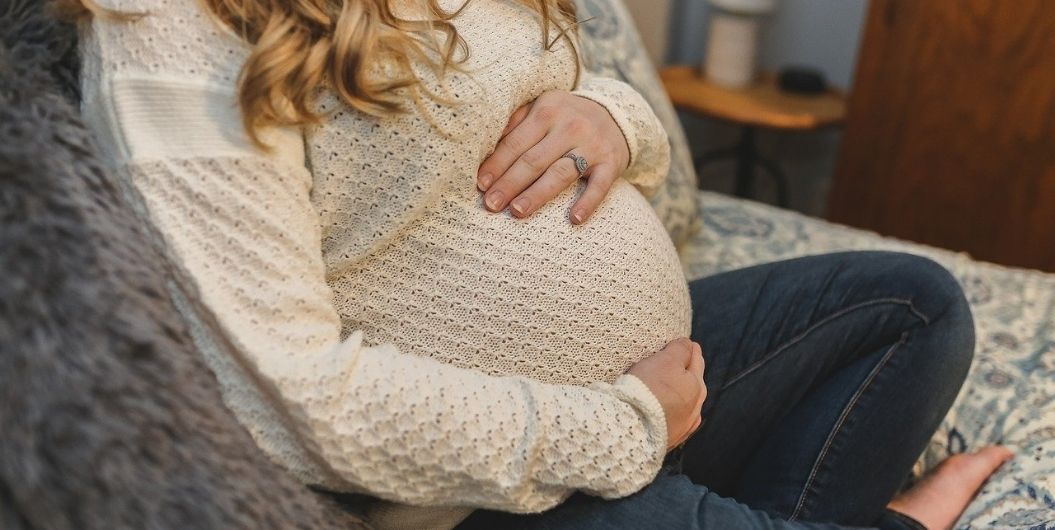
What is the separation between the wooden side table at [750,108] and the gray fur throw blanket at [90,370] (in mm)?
1567

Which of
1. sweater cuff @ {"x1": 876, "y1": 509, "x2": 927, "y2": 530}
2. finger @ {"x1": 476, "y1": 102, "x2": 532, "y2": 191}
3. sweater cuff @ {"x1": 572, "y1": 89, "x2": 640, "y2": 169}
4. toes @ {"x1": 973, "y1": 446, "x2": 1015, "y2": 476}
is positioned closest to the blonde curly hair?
finger @ {"x1": 476, "y1": 102, "x2": 532, "y2": 191}

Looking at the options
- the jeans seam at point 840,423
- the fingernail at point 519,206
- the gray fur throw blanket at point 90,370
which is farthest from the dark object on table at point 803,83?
the gray fur throw blanket at point 90,370

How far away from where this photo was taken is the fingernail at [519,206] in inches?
30.2

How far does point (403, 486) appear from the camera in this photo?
67 cm

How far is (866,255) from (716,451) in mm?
288

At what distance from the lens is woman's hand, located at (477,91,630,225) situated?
2.54 feet

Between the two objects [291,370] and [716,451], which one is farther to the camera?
[716,451]

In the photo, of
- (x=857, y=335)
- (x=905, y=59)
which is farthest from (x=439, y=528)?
(x=905, y=59)

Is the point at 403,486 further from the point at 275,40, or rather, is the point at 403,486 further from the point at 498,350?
the point at 275,40

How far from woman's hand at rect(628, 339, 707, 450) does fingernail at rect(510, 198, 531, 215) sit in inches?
6.7

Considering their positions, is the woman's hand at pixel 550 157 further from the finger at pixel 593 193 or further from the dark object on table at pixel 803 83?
the dark object on table at pixel 803 83

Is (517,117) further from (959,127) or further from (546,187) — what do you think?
(959,127)

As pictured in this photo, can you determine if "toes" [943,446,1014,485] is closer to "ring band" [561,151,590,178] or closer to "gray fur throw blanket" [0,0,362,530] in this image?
"ring band" [561,151,590,178]

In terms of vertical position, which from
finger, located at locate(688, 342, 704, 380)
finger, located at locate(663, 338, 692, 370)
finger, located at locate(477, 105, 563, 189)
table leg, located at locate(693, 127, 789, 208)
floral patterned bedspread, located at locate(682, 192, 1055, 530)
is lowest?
table leg, located at locate(693, 127, 789, 208)
